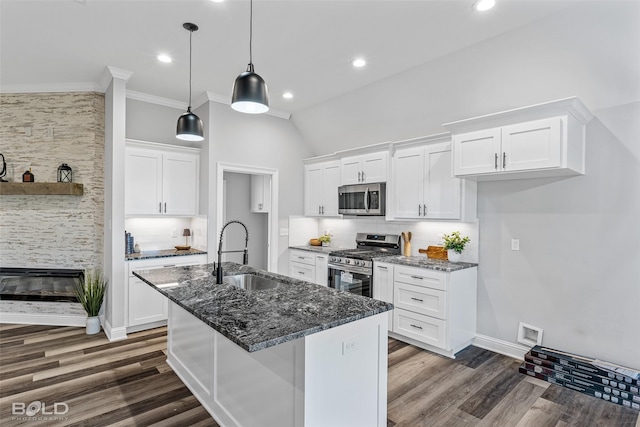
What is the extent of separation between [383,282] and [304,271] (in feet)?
5.18

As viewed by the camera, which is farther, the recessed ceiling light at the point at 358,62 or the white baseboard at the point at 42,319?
the white baseboard at the point at 42,319

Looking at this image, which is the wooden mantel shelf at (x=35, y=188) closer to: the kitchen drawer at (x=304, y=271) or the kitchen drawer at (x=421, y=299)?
the kitchen drawer at (x=304, y=271)

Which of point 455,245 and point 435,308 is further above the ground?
point 455,245

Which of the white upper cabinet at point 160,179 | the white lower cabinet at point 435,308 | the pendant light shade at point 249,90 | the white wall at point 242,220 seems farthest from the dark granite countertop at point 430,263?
the white wall at point 242,220

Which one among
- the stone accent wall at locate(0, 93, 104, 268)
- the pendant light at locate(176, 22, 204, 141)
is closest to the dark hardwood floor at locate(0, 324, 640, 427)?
the stone accent wall at locate(0, 93, 104, 268)

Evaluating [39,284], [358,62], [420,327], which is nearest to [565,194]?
[420,327]

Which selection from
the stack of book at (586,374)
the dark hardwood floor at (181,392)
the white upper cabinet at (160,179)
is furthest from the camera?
the white upper cabinet at (160,179)

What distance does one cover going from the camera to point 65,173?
4.45m

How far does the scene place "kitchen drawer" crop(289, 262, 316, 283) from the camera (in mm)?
5160

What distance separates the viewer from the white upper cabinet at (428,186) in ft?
12.5

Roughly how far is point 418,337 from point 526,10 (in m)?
3.23

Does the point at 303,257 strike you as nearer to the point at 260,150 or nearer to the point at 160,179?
the point at 260,150

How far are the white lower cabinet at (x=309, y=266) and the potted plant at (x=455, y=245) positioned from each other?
1692 millimetres

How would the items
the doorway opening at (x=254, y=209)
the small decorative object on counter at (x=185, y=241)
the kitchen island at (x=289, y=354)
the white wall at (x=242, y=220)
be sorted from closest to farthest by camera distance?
1. the kitchen island at (x=289, y=354)
2. the small decorative object on counter at (x=185, y=241)
3. the doorway opening at (x=254, y=209)
4. the white wall at (x=242, y=220)
